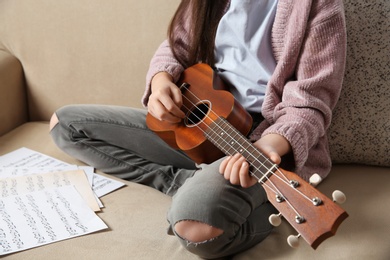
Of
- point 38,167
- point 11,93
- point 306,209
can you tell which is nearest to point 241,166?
point 306,209

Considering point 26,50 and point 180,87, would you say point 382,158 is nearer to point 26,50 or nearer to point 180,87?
point 180,87

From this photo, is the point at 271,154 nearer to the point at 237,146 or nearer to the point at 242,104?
the point at 237,146

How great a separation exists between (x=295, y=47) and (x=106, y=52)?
659mm

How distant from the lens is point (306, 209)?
3.07 feet

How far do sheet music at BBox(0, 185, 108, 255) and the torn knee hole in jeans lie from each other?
201 mm

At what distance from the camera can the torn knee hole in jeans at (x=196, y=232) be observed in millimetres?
1129

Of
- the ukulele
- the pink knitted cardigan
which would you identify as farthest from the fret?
the pink knitted cardigan

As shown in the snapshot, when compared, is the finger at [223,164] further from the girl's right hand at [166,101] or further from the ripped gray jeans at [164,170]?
the girl's right hand at [166,101]

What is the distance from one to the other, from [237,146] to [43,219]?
48 centimetres

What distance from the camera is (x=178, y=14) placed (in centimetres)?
151

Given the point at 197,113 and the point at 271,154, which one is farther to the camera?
the point at 197,113

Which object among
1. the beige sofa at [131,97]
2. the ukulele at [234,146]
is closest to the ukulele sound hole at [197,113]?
the ukulele at [234,146]

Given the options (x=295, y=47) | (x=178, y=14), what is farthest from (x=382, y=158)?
(x=178, y=14)

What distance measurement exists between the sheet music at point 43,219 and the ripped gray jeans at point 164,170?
163 millimetres
